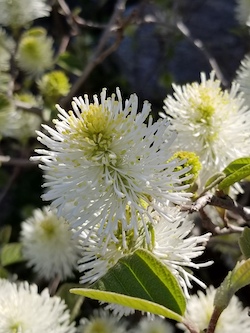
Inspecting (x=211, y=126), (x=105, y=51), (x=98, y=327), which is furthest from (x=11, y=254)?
(x=211, y=126)

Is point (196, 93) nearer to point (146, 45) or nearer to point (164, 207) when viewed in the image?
point (164, 207)

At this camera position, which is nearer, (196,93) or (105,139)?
(105,139)

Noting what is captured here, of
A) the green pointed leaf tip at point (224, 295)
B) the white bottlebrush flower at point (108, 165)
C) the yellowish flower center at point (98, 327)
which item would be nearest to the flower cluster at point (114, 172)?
the white bottlebrush flower at point (108, 165)

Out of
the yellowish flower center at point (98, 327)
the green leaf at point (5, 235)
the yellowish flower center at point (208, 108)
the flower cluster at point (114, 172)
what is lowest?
the yellowish flower center at point (98, 327)

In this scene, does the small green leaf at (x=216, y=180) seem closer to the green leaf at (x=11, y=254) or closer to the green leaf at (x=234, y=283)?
the green leaf at (x=234, y=283)

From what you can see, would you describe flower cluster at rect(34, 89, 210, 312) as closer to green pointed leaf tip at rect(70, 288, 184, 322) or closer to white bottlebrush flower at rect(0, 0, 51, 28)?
green pointed leaf tip at rect(70, 288, 184, 322)

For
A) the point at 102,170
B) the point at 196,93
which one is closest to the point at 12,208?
the point at 196,93
